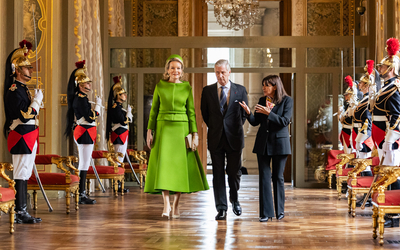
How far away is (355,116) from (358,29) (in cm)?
489

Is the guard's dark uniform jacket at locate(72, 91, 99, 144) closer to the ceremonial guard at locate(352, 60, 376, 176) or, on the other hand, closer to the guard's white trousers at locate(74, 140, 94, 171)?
the guard's white trousers at locate(74, 140, 94, 171)

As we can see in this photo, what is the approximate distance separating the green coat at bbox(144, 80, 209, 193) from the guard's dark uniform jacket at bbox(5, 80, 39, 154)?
1.14 m

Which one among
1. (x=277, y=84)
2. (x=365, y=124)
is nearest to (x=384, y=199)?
(x=277, y=84)

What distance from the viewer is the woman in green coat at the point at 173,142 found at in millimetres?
4871

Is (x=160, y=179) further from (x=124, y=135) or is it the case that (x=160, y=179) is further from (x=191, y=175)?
(x=124, y=135)

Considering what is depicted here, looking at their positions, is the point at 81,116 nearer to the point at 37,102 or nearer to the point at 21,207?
the point at 37,102

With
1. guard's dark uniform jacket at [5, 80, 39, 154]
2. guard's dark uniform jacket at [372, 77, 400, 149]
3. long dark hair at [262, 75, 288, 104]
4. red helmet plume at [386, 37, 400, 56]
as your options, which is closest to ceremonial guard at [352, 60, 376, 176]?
guard's dark uniform jacket at [372, 77, 400, 149]

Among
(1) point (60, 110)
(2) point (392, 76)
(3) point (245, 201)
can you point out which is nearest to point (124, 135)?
(1) point (60, 110)

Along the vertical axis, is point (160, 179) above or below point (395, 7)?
below

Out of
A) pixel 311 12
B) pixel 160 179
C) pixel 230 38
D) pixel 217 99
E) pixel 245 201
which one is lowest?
pixel 245 201

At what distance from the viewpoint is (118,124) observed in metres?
7.94

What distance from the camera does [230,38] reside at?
30.7 ft

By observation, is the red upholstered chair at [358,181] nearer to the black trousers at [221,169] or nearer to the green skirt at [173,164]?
the black trousers at [221,169]

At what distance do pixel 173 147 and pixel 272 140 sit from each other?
95 cm
